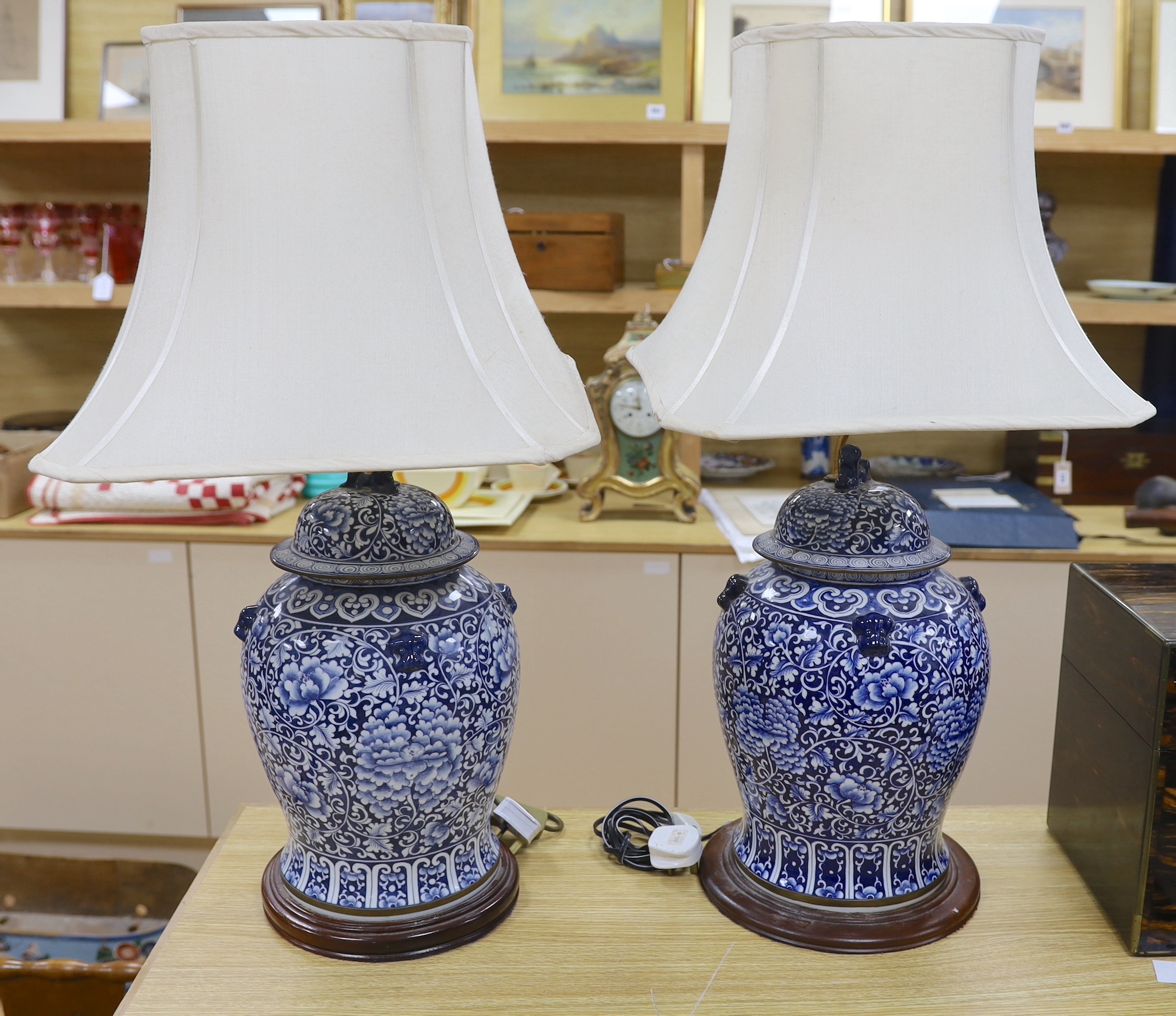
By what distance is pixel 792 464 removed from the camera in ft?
8.50

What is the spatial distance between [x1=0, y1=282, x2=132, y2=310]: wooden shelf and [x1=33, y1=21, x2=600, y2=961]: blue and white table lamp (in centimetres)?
157

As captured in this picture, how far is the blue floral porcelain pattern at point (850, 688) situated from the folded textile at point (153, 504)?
137 cm

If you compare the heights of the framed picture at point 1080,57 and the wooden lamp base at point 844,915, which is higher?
the framed picture at point 1080,57

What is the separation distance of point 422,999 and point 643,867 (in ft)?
0.85

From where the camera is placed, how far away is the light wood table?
0.84 m

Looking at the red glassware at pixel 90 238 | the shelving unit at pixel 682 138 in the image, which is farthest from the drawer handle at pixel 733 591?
the red glassware at pixel 90 238

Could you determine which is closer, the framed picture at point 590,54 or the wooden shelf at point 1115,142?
the wooden shelf at point 1115,142

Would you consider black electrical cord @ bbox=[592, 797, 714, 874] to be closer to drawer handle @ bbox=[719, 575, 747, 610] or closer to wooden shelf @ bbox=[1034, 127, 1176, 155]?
drawer handle @ bbox=[719, 575, 747, 610]

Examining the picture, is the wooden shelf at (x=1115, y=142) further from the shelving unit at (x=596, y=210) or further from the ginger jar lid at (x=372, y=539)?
the ginger jar lid at (x=372, y=539)

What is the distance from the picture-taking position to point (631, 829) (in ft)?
3.58

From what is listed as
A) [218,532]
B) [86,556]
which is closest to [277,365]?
[218,532]

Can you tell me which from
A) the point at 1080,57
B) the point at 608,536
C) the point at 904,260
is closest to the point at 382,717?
the point at 904,260

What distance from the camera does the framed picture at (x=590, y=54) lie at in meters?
2.18

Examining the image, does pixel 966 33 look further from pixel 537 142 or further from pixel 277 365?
pixel 537 142
